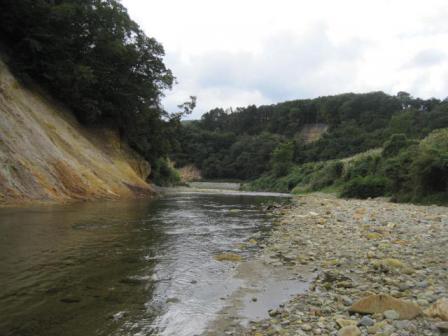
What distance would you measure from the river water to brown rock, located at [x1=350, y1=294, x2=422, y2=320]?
88.9 inches

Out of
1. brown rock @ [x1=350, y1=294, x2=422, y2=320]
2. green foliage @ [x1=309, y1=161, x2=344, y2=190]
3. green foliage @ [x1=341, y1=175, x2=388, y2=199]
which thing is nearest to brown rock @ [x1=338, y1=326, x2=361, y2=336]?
brown rock @ [x1=350, y1=294, x2=422, y2=320]

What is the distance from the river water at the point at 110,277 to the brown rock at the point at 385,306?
7.41 ft

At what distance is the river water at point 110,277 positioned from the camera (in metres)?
5.25

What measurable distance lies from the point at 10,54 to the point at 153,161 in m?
21.8

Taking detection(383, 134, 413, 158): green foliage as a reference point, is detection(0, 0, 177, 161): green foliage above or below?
above

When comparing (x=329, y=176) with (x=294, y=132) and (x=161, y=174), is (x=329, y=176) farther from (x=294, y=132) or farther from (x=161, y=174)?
(x=294, y=132)

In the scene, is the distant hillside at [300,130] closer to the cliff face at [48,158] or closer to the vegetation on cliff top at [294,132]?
the vegetation on cliff top at [294,132]

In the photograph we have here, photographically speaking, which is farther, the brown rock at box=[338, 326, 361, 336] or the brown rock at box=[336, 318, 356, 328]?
the brown rock at box=[336, 318, 356, 328]

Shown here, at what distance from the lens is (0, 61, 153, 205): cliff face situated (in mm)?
19531

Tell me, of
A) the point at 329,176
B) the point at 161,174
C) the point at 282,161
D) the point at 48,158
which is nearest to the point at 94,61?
the point at 48,158

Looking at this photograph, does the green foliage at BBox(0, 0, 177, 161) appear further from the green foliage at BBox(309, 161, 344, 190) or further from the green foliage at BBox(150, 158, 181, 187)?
the green foliage at BBox(309, 161, 344, 190)

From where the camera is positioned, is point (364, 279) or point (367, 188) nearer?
point (364, 279)

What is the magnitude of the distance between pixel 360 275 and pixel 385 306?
2.25m

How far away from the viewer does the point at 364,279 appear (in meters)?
7.19
